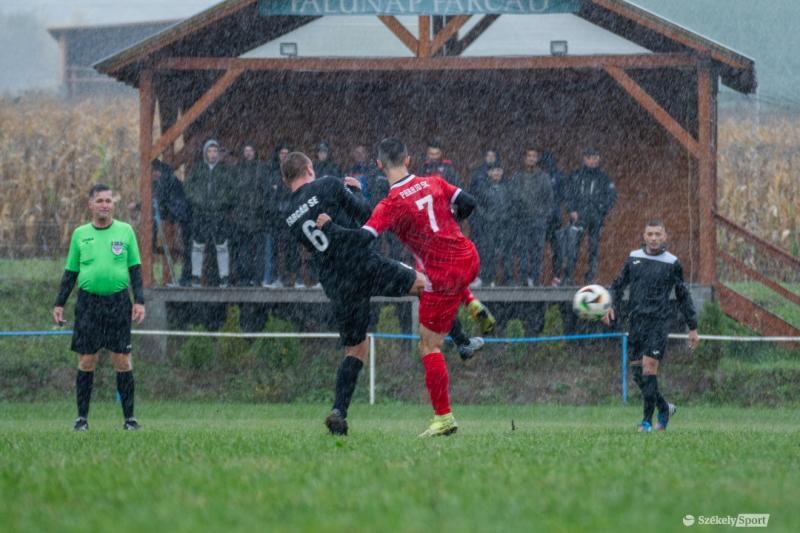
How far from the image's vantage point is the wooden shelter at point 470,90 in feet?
64.9

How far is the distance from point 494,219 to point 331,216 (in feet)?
32.9

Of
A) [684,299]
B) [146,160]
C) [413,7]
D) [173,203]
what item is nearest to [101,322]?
[684,299]

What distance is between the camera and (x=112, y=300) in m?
12.0

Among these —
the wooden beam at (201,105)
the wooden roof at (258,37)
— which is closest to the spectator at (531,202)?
the wooden roof at (258,37)

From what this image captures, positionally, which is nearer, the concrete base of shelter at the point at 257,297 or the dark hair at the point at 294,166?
the dark hair at the point at 294,166

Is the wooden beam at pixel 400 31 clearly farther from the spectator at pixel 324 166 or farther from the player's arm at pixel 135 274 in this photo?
the player's arm at pixel 135 274

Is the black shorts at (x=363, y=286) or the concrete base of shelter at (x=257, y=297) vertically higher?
the black shorts at (x=363, y=286)

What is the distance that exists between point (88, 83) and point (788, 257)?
161ft

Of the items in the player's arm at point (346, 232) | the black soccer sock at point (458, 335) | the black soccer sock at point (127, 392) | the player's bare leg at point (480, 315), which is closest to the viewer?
the player's arm at point (346, 232)

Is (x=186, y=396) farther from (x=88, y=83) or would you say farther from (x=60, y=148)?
(x=88, y=83)

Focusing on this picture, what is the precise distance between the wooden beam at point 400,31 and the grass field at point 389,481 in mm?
10903

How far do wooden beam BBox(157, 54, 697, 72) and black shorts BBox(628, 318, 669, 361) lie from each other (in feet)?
25.5

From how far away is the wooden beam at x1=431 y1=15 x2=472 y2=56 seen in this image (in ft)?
64.3

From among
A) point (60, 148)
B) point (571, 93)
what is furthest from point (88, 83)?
point (571, 93)
